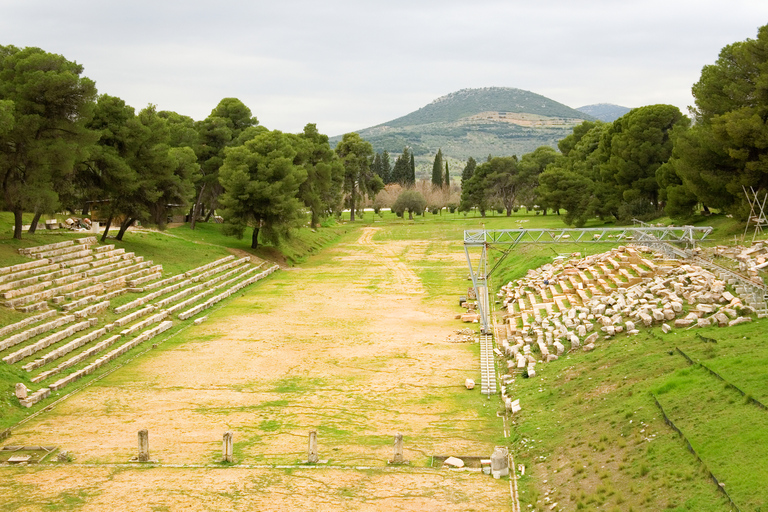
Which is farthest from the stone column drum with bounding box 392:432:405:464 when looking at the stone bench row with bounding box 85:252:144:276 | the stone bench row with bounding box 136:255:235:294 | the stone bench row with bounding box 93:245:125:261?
the stone bench row with bounding box 93:245:125:261

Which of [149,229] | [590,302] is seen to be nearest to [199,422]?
[590,302]

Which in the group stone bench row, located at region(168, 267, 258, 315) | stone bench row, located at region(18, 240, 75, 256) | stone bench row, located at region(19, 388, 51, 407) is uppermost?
stone bench row, located at region(18, 240, 75, 256)

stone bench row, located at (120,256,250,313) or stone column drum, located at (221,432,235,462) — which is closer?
stone column drum, located at (221,432,235,462)

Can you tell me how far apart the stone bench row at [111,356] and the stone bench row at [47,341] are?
5.51 ft

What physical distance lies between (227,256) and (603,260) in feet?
84.1

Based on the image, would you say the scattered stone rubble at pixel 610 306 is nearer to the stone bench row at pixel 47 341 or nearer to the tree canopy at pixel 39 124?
the stone bench row at pixel 47 341

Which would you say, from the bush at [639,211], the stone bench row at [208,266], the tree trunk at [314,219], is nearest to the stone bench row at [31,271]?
the stone bench row at [208,266]

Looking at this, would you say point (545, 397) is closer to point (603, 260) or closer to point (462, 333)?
point (462, 333)

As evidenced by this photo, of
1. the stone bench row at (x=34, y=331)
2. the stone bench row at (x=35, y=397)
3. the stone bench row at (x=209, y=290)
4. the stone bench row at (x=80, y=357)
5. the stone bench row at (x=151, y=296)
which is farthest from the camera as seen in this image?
the stone bench row at (x=209, y=290)

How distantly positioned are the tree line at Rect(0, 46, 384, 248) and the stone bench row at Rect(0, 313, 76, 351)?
8419mm

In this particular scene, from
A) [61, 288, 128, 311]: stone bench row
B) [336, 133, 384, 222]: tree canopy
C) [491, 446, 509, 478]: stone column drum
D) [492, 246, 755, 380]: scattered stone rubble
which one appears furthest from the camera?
[336, 133, 384, 222]: tree canopy

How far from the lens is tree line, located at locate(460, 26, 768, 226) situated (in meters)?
39.7

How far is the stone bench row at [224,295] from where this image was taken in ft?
120

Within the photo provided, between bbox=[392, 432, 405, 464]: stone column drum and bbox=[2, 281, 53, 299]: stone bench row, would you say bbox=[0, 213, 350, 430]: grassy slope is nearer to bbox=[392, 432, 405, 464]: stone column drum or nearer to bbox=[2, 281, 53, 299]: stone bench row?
bbox=[2, 281, 53, 299]: stone bench row
